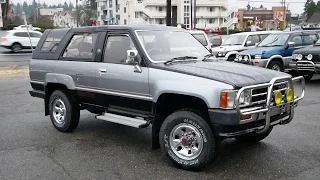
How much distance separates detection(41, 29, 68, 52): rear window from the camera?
271 inches

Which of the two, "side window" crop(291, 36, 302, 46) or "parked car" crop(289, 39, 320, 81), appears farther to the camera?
"side window" crop(291, 36, 302, 46)

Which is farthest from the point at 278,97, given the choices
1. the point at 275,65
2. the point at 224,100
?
the point at 275,65

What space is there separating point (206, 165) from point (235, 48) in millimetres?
13033

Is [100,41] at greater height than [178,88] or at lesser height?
greater

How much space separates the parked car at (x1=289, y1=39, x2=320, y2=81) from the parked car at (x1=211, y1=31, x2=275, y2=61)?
3868mm

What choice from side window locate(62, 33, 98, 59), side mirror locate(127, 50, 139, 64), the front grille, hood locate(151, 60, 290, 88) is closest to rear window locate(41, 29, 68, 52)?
side window locate(62, 33, 98, 59)

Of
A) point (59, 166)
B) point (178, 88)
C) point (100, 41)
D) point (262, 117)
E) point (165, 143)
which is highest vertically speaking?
point (100, 41)

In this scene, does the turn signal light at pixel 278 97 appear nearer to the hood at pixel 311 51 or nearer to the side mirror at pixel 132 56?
the side mirror at pixel 132 56

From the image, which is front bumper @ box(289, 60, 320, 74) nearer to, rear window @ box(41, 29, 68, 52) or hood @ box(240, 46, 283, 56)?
hood @ box(240, 46, 283, 56)

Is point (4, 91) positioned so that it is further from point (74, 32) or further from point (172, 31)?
point (172, 31)

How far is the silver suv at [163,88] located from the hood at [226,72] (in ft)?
0.04

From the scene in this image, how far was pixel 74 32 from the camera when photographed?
6.70 metres

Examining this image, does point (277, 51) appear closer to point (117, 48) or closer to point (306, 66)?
point (306, 66)

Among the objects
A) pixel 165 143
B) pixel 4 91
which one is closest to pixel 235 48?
pixel 4 91
